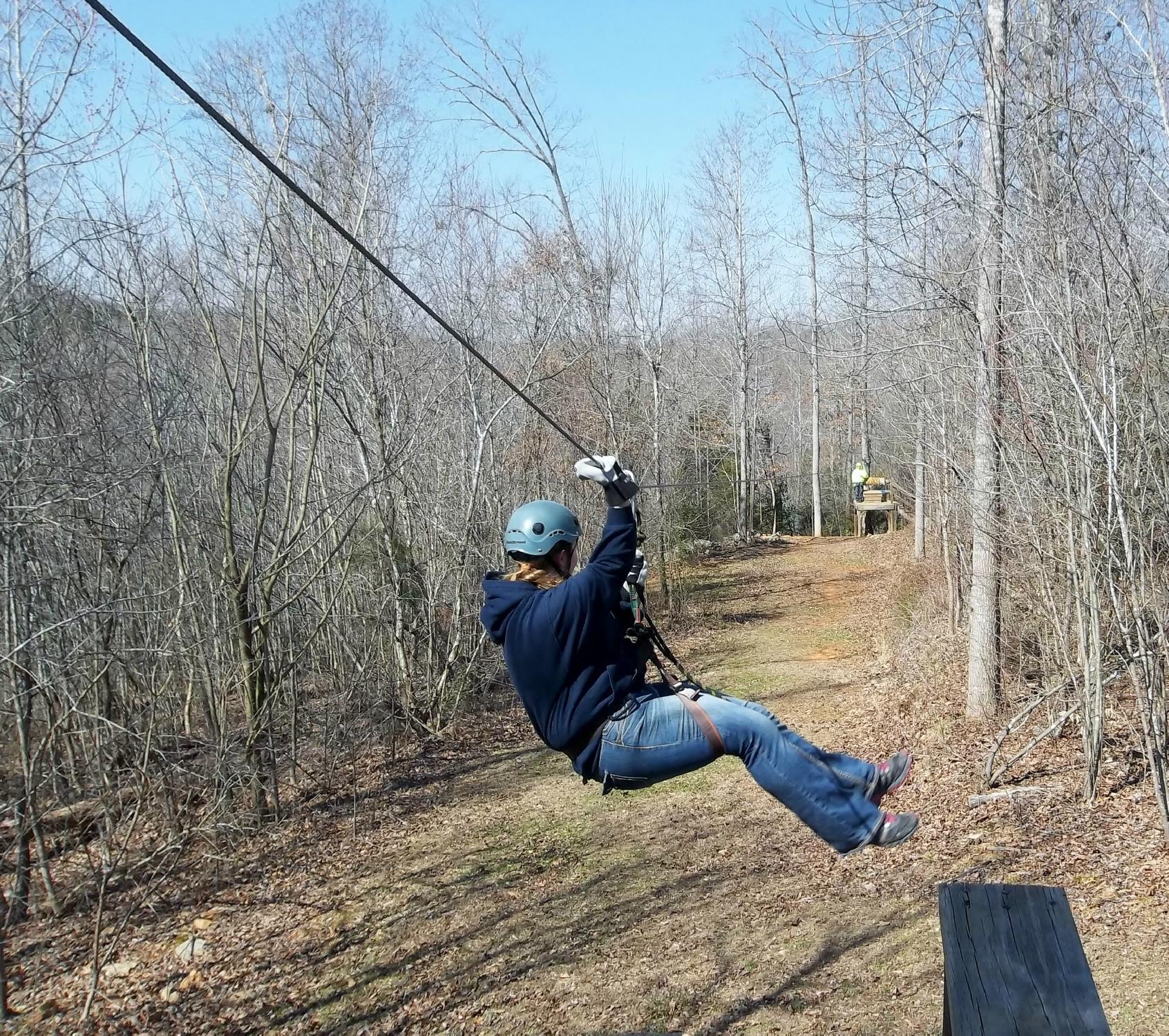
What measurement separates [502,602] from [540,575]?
216 mm

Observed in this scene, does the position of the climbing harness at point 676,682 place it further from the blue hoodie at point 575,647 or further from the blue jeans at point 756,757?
the blue hoodie at point 575,647

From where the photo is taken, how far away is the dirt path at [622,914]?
5895 millimetres

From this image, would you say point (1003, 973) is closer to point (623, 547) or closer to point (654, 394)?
point (623, 547)

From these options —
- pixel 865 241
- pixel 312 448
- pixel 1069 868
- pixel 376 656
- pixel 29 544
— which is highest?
pixel 865 241

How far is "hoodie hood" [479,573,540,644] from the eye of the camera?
3.79 m

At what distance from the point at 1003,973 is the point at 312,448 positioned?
8004 mm

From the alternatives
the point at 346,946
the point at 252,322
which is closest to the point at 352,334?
the point at 252,322

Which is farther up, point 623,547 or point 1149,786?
point 623,547

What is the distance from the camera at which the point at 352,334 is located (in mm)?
11109

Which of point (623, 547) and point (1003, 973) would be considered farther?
point (623, 547)

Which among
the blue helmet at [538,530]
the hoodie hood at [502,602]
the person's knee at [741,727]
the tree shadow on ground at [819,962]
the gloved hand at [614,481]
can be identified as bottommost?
the tree shadow on ground at [819,962]

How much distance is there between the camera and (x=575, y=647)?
12.0 ft

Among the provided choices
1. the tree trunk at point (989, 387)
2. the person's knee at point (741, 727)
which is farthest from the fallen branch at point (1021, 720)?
the person's knee at point (741, 727)

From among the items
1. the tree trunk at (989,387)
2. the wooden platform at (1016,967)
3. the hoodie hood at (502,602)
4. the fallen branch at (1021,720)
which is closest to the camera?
the wooden platform at (1016,967)
